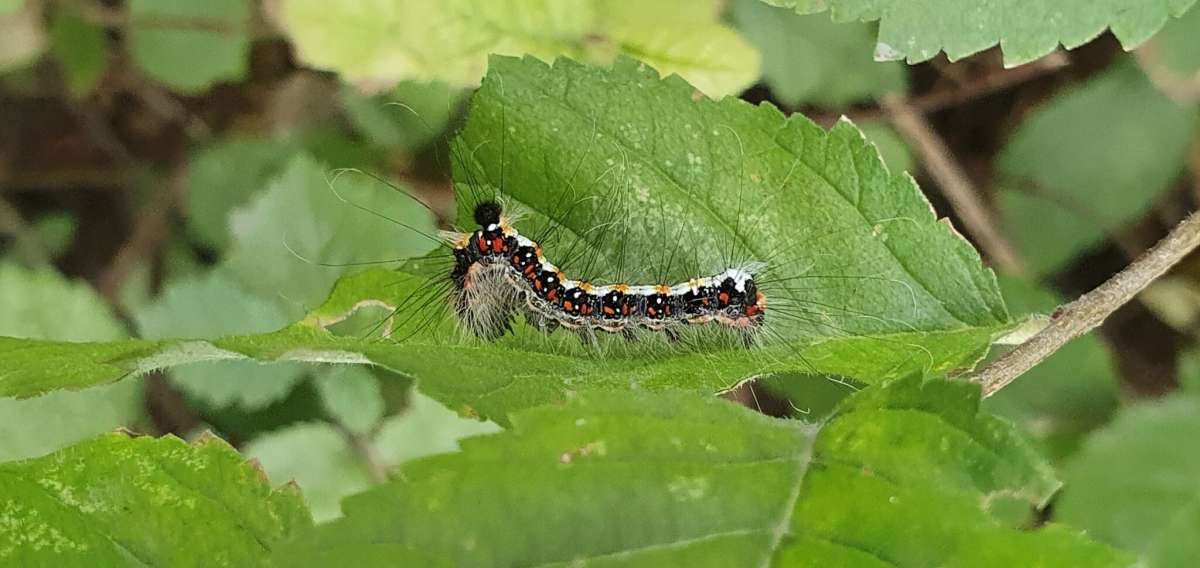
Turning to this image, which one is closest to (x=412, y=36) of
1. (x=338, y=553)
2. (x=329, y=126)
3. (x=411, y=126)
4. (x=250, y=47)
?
(x=411, y=126)

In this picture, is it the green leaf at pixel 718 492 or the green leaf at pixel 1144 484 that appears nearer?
the green leaf at pixel 718 492

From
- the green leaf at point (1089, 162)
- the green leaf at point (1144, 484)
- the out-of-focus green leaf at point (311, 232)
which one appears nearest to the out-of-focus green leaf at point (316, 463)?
the out-of-focus green leaf at point (311, 232)

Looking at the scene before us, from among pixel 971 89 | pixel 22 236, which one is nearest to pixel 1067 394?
A: pixel 971 89

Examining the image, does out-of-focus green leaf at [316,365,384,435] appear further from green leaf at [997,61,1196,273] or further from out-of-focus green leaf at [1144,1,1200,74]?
out-of-focus green leaf at [1144,1,1200,74]

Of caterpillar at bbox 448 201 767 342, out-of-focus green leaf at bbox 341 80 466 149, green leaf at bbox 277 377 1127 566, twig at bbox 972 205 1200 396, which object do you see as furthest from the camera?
out-of-focus green leaf at bbox 341 80 466 149

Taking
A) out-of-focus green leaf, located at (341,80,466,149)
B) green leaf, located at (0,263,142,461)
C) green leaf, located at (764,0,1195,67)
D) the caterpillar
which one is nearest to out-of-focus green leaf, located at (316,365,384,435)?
green leaf, located at (0,263,142,461)

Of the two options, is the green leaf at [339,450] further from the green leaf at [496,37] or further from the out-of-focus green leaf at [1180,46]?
the out-of-focus green leaf at [1180,46]

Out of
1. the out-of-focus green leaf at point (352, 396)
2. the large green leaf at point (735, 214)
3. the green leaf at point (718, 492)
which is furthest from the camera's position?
the out-of-focus green leaf at point (352, 396)
